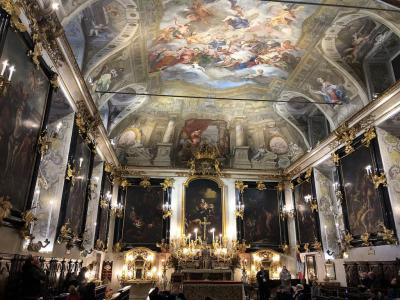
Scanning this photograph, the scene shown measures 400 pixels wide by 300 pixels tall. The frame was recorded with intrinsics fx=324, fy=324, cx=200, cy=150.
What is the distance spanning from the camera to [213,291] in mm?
9406

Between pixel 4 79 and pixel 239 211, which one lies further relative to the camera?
pixel 239 211

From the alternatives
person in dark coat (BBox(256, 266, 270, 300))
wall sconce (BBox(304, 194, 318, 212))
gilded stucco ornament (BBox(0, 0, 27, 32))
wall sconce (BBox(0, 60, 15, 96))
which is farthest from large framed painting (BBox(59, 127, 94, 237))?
wall sconce (BBox(304, 194, 318, 212))

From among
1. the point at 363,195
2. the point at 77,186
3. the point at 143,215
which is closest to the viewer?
the point at 77,186

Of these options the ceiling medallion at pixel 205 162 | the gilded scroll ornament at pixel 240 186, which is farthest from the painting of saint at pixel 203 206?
the gilded scroll ornament at pixel 240 186

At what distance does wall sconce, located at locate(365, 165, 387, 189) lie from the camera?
1235cm

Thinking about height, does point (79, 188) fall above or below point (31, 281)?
above

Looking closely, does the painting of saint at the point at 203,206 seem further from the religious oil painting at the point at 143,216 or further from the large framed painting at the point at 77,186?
the large framed painting at the point at 77,186

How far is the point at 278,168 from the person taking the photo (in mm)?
23062

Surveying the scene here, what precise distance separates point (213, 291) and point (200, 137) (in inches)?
563

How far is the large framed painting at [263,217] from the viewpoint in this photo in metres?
21.3

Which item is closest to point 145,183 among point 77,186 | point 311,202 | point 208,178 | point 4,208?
point 208,178

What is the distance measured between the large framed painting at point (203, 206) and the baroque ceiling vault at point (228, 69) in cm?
194

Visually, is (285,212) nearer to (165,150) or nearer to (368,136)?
(165,150)

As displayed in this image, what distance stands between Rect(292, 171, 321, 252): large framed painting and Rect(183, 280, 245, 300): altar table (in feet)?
31.5
